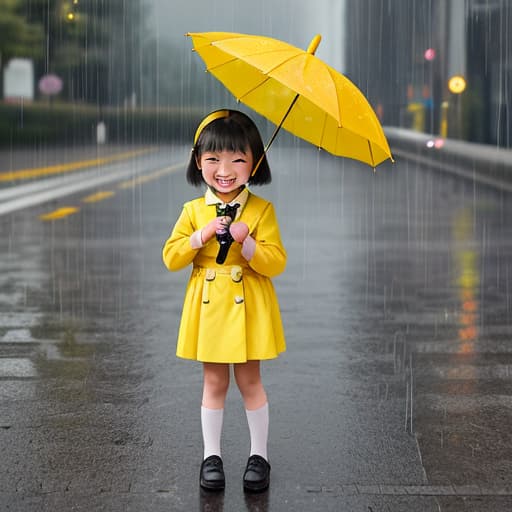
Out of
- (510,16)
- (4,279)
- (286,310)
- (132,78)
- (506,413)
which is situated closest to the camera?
(506,413)

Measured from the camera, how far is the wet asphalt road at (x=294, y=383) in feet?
15.1

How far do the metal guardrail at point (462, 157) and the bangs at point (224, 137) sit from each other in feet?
62.6

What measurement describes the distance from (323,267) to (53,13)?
2177 inches

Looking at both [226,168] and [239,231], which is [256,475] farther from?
[226,168]

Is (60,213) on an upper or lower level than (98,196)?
lower

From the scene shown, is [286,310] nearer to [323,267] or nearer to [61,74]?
Result: [323,267]

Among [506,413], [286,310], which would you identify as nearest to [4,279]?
[286,310]

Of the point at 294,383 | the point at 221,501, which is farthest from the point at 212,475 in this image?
the point at 294,383

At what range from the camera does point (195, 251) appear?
448 centimetres

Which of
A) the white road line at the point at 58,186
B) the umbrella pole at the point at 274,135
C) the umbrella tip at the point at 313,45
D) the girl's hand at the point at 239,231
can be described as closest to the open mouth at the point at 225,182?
the umbrella pole at the point at 274,135

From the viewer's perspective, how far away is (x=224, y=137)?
4523 millimetres

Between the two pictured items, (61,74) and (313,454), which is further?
(61,74)

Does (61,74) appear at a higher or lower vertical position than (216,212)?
higher

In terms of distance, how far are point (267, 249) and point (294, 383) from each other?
2.05 metres
